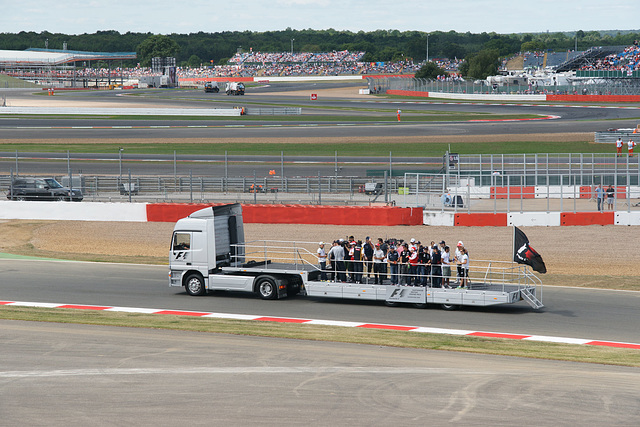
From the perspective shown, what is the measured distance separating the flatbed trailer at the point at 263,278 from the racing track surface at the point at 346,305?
0.33 m

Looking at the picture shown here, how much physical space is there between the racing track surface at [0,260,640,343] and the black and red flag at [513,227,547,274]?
124 centimetres

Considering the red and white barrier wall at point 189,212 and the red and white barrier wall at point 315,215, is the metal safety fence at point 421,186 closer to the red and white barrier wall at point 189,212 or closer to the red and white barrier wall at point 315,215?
the red and white barrier wall at point 315,215

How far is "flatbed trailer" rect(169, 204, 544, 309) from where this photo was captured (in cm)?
1980

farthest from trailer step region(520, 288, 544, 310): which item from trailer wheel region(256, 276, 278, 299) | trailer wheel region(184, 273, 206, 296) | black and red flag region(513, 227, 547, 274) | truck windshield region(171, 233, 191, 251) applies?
truck windshield region(171, 233, 191, 251)

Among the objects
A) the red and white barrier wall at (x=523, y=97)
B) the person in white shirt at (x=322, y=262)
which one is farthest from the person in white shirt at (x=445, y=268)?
the red and white barrier wall at (x=523, y=97)

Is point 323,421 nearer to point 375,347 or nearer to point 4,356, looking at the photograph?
point 375,347

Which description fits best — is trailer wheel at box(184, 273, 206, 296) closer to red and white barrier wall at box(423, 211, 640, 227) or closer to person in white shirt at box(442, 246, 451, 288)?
person in white shirt at box(442, 246, 451, 288)

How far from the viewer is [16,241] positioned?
107 feet

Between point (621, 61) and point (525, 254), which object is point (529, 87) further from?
point (525, 254)

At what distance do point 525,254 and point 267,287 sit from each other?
23.1ft

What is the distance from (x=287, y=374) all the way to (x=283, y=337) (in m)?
3.04

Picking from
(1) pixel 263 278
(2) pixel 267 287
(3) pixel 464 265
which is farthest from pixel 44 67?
(3) pixel 464 265

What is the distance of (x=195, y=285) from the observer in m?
22.1

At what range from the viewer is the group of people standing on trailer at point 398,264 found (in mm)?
20141
